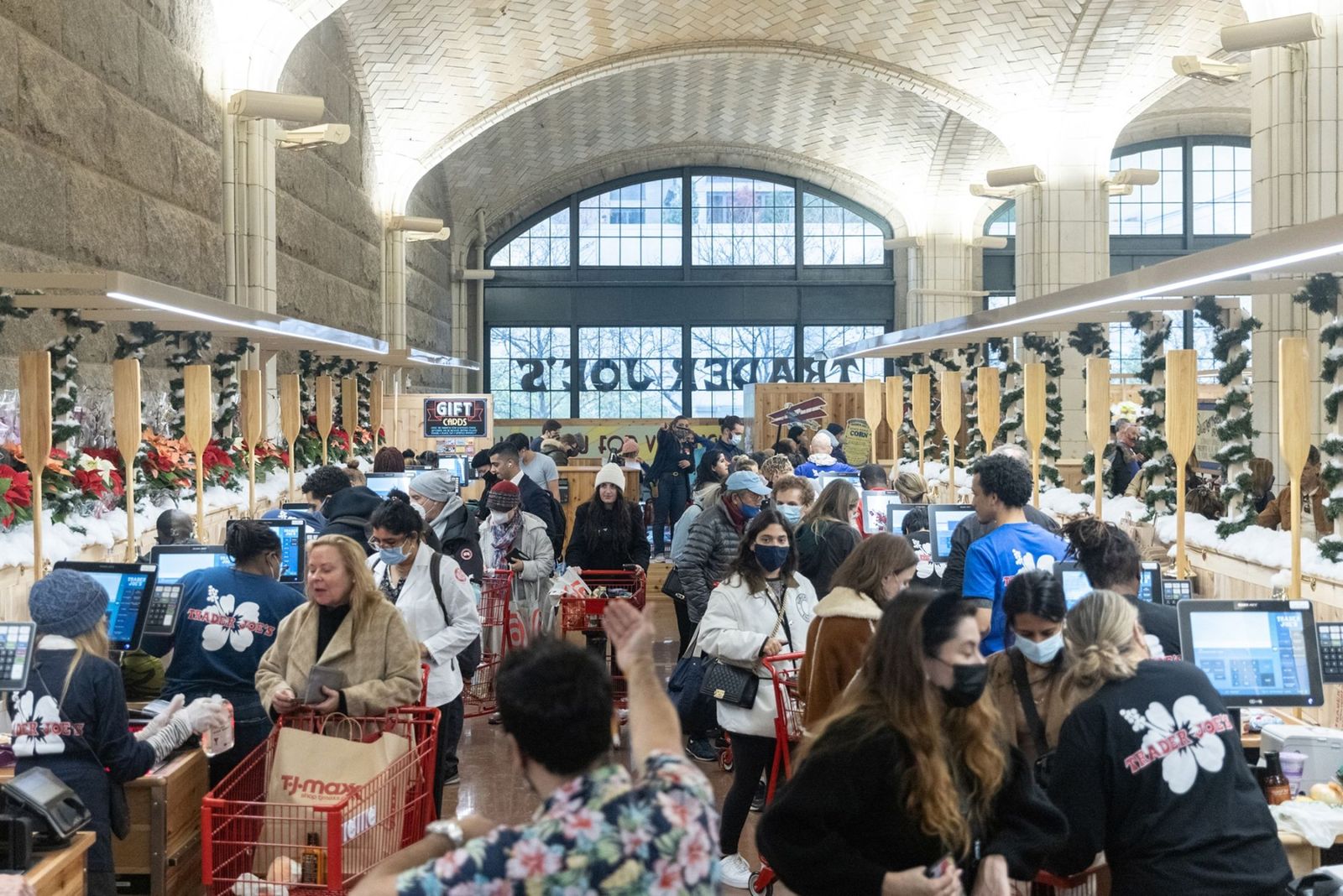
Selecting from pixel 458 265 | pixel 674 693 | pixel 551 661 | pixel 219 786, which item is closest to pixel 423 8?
pixel 458 265

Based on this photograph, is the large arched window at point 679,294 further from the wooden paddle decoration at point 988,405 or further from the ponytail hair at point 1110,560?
the ponytail hair at point 1110,560

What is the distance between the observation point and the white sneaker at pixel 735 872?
5094 mm

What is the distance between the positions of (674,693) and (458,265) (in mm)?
22802

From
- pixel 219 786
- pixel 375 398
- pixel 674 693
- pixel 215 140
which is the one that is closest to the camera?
pixel 219 786

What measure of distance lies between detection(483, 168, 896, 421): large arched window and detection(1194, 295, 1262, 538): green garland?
19585mm

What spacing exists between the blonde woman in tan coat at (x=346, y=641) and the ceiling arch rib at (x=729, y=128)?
58.2ft

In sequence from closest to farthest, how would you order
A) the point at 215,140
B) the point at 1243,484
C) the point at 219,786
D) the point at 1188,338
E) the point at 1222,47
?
the point at 219,786 → the point at 1243,484 → the point at 1222,47 → the point at 215,140 → the point at 1188,338

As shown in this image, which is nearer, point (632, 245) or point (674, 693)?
point (674, 693)

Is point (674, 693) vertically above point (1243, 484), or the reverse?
point (1243, 484)

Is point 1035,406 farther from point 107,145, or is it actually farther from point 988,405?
point 107,145

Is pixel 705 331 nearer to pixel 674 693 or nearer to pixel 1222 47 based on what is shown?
pixel 1222 47

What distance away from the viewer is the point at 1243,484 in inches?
309

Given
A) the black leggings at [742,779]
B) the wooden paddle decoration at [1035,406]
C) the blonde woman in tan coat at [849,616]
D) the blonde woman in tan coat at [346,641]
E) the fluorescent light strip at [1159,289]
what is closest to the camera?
the blonde woman in tan coat at [849,616]

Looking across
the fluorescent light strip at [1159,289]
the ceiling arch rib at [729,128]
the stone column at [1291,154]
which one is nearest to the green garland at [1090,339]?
the fluorescent light strip at [1159,289]
